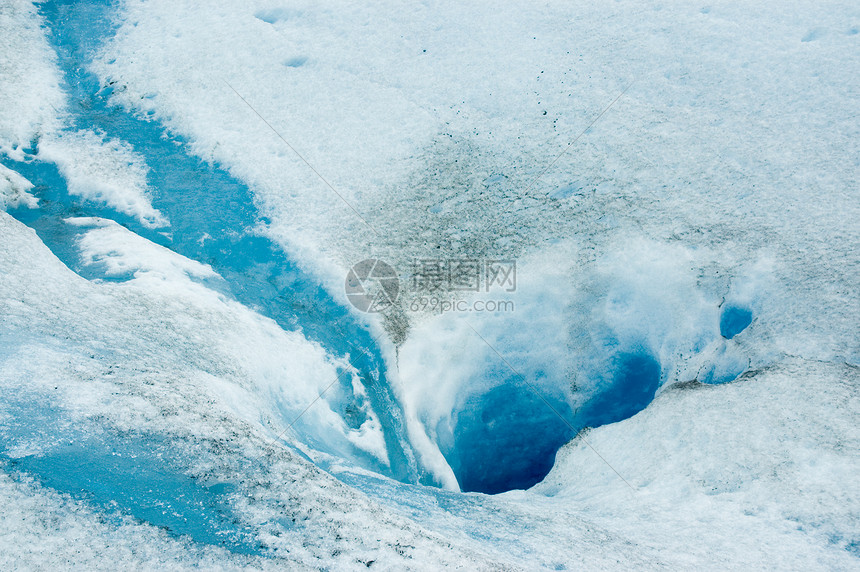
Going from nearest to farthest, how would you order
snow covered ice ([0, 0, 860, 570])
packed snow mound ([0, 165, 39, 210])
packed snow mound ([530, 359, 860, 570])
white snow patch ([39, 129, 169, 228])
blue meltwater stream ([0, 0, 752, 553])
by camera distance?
snow covered ice ([0, 0, 860, 570])
packed snow mound ([530, 359, 860, 570])
blue meltwater stream ([0, 0, 752, 553])
packed snow mound ([0, 165, 39, 210])
white snow patch ([39, 129, 169, 228])

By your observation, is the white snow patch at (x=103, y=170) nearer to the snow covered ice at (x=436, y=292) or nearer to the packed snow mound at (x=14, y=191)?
the snow covered ice at (x=436, y=292)

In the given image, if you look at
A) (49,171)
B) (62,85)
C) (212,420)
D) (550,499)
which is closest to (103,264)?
(49,171)

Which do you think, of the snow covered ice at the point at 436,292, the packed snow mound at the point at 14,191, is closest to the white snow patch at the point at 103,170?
the snow covered ice at the point at 436,292

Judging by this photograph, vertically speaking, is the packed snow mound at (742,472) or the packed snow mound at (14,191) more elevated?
the packed snow mound at (14,191)

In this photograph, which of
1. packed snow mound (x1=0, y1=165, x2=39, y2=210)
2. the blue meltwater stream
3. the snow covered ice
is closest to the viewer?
the snow covered ice

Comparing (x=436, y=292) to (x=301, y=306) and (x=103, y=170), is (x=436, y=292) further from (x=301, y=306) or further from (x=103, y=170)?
(x=103, y=170)

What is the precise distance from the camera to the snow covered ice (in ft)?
17.1

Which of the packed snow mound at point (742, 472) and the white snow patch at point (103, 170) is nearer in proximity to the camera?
the packed snow mound at point (742, 472)

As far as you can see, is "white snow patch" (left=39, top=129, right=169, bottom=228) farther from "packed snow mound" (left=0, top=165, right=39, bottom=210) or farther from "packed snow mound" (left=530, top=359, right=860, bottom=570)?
"packed snow mound" (left=530, top=359, right=860, bottom=570)

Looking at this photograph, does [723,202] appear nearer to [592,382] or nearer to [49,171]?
[592,382]

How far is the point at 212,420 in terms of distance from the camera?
5633mm

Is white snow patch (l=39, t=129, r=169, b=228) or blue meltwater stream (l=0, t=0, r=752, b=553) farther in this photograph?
white snow patch (l=39, t=129, r=169, b=228)

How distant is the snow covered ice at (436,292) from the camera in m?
5.21

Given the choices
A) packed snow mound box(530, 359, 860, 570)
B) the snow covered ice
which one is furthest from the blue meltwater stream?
packed snow mound box(530, 359, 860, 570)
